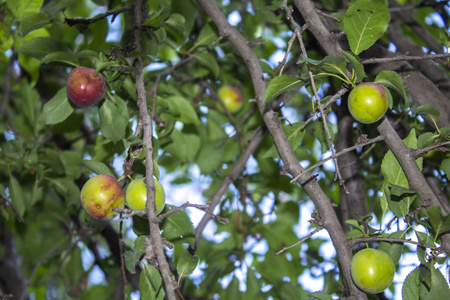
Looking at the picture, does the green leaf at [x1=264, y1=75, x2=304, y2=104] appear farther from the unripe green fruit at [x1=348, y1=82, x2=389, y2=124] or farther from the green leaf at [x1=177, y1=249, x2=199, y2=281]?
the green leaf at [x1=177, y1=249, x2=199, y2=281]

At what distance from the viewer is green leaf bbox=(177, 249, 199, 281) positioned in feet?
4.53

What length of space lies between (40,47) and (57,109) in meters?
0.26

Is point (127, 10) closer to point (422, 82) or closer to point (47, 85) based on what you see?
point (422, 82)

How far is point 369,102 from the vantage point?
1.30m

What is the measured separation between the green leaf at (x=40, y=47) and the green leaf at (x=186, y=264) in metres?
1.03

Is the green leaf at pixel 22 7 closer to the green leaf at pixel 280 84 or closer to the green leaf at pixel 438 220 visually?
the green leaf at pixel 280 84

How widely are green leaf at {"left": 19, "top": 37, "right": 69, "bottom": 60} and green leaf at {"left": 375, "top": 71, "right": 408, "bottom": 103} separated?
4.27 ft

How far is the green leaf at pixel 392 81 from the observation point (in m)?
1.33

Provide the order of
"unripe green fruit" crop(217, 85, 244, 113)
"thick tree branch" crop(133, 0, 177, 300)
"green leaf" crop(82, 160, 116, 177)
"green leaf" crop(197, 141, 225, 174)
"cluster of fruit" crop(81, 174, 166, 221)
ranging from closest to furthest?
"thick tree branch" crop(133, 0, 177, 300)
"cluster of fruit" crop(81, 174, 166, 221)
"green leaf" crop(82, 160, 116, 177)
"green leaf" crop(197, 141, 225, 174)
"unripe green fruit" crop(217, 85, 244, 113)

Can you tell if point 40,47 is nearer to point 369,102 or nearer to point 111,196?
point 111,196

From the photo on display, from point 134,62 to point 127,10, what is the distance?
315 mm

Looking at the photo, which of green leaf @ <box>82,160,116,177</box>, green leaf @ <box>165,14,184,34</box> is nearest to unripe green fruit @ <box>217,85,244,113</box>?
green leaf @ <box>165,14,184,34</box>

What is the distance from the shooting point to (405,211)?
1.37 metres

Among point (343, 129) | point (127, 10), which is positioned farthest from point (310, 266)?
point (127, 10)
